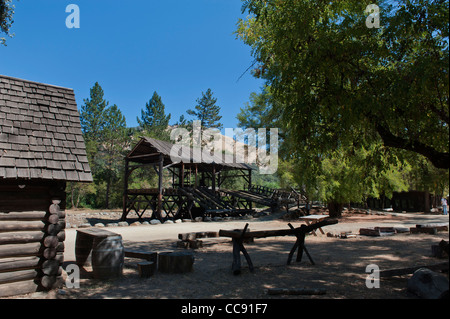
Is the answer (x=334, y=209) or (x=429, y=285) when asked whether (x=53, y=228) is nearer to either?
(x=429, y=285)

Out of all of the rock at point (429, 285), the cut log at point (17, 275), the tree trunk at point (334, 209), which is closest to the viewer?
the rock at point (429, 285)

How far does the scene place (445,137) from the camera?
571 centimetres

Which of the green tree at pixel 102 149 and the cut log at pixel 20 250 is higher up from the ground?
the green tree at pixel 102 149

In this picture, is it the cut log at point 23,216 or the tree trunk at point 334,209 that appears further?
the tree trunk at point 334,209

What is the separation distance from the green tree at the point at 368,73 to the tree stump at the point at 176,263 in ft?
11.7

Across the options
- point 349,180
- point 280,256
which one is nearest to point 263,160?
point 349,180

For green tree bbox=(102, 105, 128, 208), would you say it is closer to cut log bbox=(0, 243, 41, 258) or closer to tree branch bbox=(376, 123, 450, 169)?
cut log bbox=(0, 243, 41, 258)

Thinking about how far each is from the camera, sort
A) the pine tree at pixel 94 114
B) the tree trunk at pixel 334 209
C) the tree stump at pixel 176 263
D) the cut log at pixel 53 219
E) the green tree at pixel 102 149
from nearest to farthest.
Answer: the cut log at pixel 53 219 → the tree stump at pixel 176 263 → the tree trunk at pixel 334 209 → the green tree at pixel 102 149 → the pine tree at pixel 94 114

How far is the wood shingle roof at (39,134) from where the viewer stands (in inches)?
217

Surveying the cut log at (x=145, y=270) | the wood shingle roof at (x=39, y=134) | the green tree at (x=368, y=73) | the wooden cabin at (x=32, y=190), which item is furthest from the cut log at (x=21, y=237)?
the green tree at (x=368, y=73)

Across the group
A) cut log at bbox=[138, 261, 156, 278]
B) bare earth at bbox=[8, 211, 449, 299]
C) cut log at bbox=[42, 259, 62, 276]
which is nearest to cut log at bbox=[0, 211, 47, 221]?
cut log at bbox=[42, 259, 62, 276]

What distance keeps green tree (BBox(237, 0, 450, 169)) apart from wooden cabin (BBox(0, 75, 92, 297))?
15.3 feet

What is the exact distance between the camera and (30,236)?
18.4ft

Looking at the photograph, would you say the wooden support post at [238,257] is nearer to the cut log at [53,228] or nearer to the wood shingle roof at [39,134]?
the wood shingle roof at [39,134]
